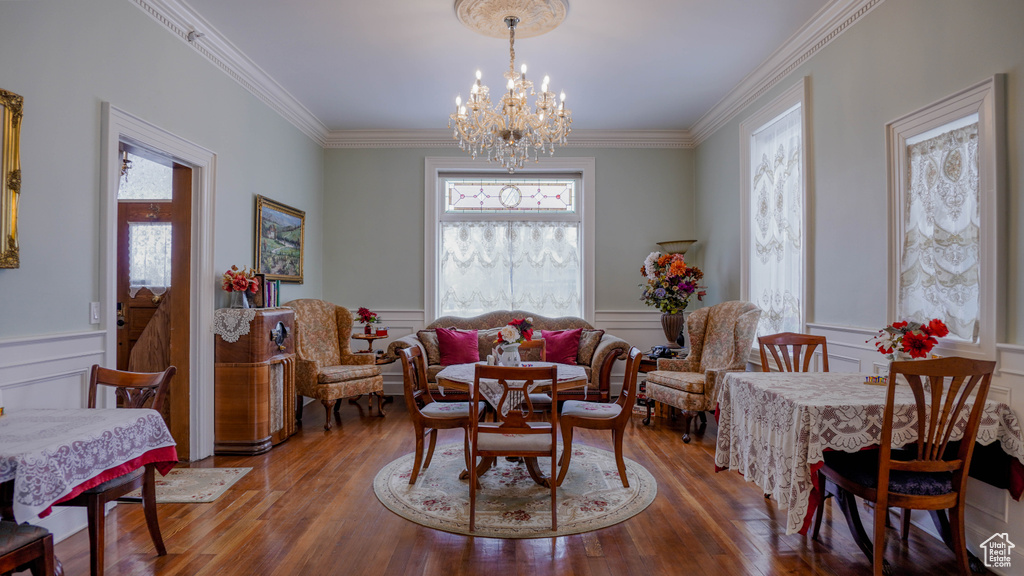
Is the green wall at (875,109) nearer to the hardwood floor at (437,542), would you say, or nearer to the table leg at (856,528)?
the table leg at (856,528)

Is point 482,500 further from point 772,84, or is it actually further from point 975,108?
point 772,84

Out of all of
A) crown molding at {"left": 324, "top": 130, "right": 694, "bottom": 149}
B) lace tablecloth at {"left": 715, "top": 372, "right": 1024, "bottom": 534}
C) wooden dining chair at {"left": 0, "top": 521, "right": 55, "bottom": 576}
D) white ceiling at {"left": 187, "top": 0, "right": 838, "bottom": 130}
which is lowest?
wooden dining chair at {"left": 0, "top": 521, "right": 55, "bottom": 576}

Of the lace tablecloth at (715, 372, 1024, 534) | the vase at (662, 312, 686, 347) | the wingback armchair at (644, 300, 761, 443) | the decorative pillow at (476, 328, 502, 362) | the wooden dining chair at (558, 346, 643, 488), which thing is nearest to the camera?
the lace tablecloth at (715, 372, 1024, 534)

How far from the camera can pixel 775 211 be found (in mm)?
4836

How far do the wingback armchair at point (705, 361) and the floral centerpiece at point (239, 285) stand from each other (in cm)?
379

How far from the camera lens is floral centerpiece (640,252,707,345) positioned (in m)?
5.61

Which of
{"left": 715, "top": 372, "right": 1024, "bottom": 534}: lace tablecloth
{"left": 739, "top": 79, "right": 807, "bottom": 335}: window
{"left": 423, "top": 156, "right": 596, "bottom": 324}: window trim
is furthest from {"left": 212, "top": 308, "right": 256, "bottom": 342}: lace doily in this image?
{"left": 739, "top": 79, "right": 807, "bottom": 335}: window

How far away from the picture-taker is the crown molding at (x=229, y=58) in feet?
12.0

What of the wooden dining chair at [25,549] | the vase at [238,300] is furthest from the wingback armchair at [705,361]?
the wooden dining chair at [25,549]

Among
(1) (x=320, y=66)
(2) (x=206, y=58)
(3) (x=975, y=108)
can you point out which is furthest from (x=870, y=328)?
(2) (x=206, y=58)

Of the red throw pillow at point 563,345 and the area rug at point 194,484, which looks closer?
the area rug at point 194,484

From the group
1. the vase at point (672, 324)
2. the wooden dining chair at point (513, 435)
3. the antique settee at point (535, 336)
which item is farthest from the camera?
the vase at point (672, 324)

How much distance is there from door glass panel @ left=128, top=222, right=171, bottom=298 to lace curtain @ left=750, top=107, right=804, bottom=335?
6.11 meters

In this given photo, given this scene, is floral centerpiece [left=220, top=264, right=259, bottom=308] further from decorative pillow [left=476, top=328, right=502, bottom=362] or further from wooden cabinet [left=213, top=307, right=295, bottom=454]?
decorative pillow [left=476, top=328, right=502, bottom=362]
